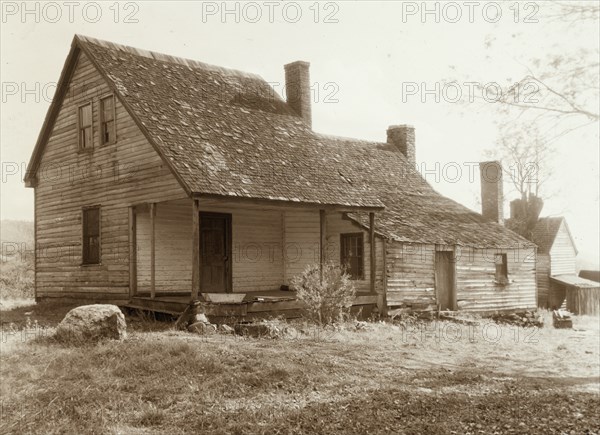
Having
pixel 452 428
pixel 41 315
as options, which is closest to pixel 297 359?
pixel 452 428

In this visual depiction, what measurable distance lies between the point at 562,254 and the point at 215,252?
2612 cm

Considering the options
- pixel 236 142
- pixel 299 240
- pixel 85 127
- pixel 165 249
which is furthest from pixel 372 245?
pixel 85 127

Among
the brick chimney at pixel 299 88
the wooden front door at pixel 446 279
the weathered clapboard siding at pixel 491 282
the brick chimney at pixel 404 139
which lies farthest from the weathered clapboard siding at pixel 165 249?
the brick chimney at pixel 404 139

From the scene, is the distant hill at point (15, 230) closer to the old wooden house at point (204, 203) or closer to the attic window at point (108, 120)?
the old wooden house at point (204, 203)

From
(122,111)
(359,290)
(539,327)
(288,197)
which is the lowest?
(539,327)

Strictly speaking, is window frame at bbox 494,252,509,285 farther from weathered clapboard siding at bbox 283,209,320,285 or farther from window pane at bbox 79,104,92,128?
window pane at bbox 79,104,92,128

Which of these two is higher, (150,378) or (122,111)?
(122,111)

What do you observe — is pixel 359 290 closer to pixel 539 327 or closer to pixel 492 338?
pixel 492 338

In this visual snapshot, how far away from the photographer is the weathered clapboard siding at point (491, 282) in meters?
24.4

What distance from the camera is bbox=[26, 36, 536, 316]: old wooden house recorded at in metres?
16.8

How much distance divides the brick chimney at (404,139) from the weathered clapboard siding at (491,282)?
6.40 m

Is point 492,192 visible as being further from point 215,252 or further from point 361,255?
point 215,252

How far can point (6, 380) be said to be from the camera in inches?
373

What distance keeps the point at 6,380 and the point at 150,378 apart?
2.08m
